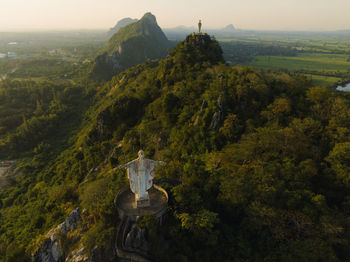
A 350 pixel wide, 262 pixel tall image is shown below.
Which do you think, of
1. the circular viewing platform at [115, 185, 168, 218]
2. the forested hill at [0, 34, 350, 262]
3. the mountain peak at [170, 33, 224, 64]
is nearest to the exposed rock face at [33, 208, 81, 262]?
the forested hill at [0, 34, 350, 262]

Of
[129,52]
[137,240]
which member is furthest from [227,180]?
[129,52]

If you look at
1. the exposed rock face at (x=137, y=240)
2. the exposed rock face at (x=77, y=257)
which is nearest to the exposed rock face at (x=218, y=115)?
the exposed rock face at (x=137, y=240)

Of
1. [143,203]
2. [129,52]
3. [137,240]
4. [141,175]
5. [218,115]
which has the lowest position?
[137,240]

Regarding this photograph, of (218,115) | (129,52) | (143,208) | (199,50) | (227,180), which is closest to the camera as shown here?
(143,208)

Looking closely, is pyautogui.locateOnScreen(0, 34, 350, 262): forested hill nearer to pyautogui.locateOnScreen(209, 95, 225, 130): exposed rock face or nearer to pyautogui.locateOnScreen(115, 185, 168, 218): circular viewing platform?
pyautogui.locateOnScreen(209, 95, 225, 130): exposed rock face

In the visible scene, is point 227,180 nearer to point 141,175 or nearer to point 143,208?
point 143,208
